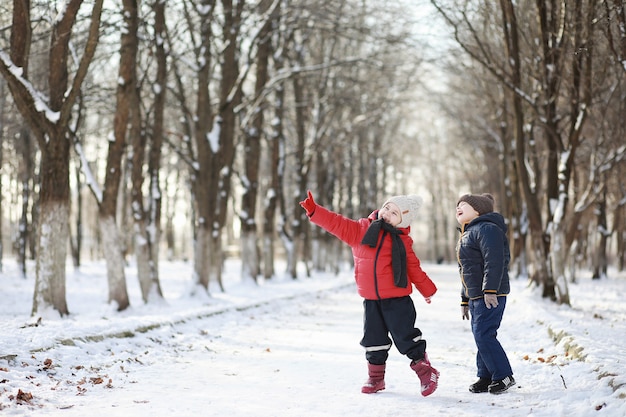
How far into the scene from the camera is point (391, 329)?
5527mm

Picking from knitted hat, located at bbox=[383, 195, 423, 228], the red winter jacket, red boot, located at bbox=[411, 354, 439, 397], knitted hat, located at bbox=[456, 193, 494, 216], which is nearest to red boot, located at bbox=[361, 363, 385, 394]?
red boot, located at bbox=[411, 354, 439, 397]

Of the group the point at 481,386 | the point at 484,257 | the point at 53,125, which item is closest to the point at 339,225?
the point at 484,257

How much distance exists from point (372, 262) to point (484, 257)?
0.93 metres

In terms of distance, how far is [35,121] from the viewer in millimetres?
10312

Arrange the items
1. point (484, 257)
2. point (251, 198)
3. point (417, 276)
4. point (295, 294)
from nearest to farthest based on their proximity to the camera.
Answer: point (484, 257), point (417, 276), point (295, 294), point (251, 198)

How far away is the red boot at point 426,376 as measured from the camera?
5371mm

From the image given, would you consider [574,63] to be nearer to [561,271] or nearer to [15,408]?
[561,271]

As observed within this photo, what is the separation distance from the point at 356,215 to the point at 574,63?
2808 cm

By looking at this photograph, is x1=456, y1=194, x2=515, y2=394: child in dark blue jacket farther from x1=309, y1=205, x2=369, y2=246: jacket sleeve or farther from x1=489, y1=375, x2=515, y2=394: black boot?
x1=309, y1=205, x2=369, y2=246: jacket sleeve

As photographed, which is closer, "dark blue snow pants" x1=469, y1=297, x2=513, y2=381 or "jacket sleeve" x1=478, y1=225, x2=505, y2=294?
"jacket sleeve" x1=478, y1=225, x2=505, y2=294

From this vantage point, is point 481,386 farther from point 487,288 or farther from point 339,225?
point 339,225

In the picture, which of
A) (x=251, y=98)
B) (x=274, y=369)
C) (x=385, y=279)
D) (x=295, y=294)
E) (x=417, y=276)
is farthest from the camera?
(x=251, y=98)

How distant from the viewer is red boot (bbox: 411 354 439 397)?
5371 mm

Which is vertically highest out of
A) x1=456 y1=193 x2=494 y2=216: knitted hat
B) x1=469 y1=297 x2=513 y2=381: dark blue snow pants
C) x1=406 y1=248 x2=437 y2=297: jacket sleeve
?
x1=456 y1=193 x2=494 y2=216: knitted hat
